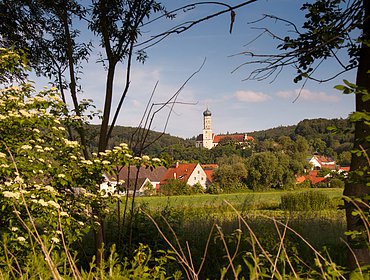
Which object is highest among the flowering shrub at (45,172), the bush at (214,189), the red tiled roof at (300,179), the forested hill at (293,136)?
the forested hill at (293,136)

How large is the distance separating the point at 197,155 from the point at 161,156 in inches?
2659

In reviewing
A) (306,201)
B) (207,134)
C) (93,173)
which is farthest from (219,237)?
(207,134)

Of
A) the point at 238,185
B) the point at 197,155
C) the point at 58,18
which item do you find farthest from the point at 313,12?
the point at 197,155

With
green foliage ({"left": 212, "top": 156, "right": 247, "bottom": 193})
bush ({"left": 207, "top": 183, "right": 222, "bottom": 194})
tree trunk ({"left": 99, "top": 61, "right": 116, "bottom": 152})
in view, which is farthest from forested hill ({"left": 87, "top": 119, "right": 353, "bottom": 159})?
green foliage ({"left": 212, "top": 156, "right": 247, "bottom": 193})

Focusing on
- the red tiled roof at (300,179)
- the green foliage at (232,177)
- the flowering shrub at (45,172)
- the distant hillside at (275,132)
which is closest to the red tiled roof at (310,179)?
the red tiled roof at (300,179)

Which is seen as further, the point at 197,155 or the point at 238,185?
the point at 197,155

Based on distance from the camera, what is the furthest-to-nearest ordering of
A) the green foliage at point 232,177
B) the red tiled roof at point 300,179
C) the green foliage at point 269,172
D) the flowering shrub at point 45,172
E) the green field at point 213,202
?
1. the red tiled roof at point 300,179
2. the green foliage at point 232,177
3. the green foliage at point 269,172
4. the green field at point 213,202
5. the flowering shrub at point 45,172

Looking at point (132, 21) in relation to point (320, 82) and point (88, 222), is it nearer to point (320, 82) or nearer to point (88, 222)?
point (88, 222)

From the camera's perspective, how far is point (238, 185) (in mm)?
54750

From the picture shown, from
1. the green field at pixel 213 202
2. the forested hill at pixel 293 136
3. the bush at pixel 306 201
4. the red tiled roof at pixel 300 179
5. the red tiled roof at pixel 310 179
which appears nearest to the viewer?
the forested hill at pixel 293 136

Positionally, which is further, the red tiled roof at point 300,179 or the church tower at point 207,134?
the church tower at point 207,134

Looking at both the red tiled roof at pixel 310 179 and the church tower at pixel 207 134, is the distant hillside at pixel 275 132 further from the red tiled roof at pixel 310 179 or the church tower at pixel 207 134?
the church tower at pixel 207 134

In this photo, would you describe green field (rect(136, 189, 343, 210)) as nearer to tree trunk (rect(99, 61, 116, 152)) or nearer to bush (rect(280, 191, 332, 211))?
bush (rect(280, 191, 332, 211))

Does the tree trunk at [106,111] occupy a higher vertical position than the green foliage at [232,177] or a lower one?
higher
